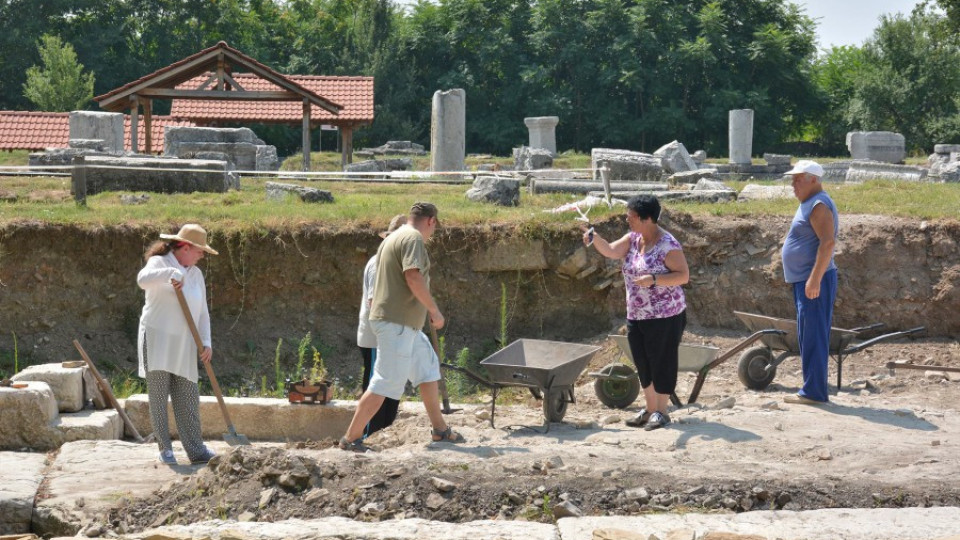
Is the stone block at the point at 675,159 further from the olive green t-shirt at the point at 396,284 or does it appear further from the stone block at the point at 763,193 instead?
the olive green t-shirt at the point at 396,284

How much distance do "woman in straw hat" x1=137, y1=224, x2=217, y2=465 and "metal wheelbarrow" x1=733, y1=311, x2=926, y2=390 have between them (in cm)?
458

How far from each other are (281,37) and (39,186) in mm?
32422

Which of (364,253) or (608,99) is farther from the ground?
(608,99)

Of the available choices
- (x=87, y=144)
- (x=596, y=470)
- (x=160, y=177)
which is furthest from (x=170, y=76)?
(x=596, y=470)

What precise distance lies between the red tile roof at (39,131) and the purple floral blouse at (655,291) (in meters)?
20.1

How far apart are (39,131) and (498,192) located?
17.2m

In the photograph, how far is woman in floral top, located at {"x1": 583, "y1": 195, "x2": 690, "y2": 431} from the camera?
782cm

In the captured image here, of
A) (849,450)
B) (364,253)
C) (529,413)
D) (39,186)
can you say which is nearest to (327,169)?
(39,186)

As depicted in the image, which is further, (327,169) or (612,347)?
(327,169)

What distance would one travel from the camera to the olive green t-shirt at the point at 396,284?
24.0 ft

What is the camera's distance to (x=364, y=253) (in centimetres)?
1269

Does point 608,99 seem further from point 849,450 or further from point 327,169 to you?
point 849,450

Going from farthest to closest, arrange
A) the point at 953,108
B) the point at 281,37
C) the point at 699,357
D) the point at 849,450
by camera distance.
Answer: the point at 281,37 → the point at 953,108 → the point at 699,357 → the point at 849,450

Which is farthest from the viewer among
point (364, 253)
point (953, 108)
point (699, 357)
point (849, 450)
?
point (953, 108)
